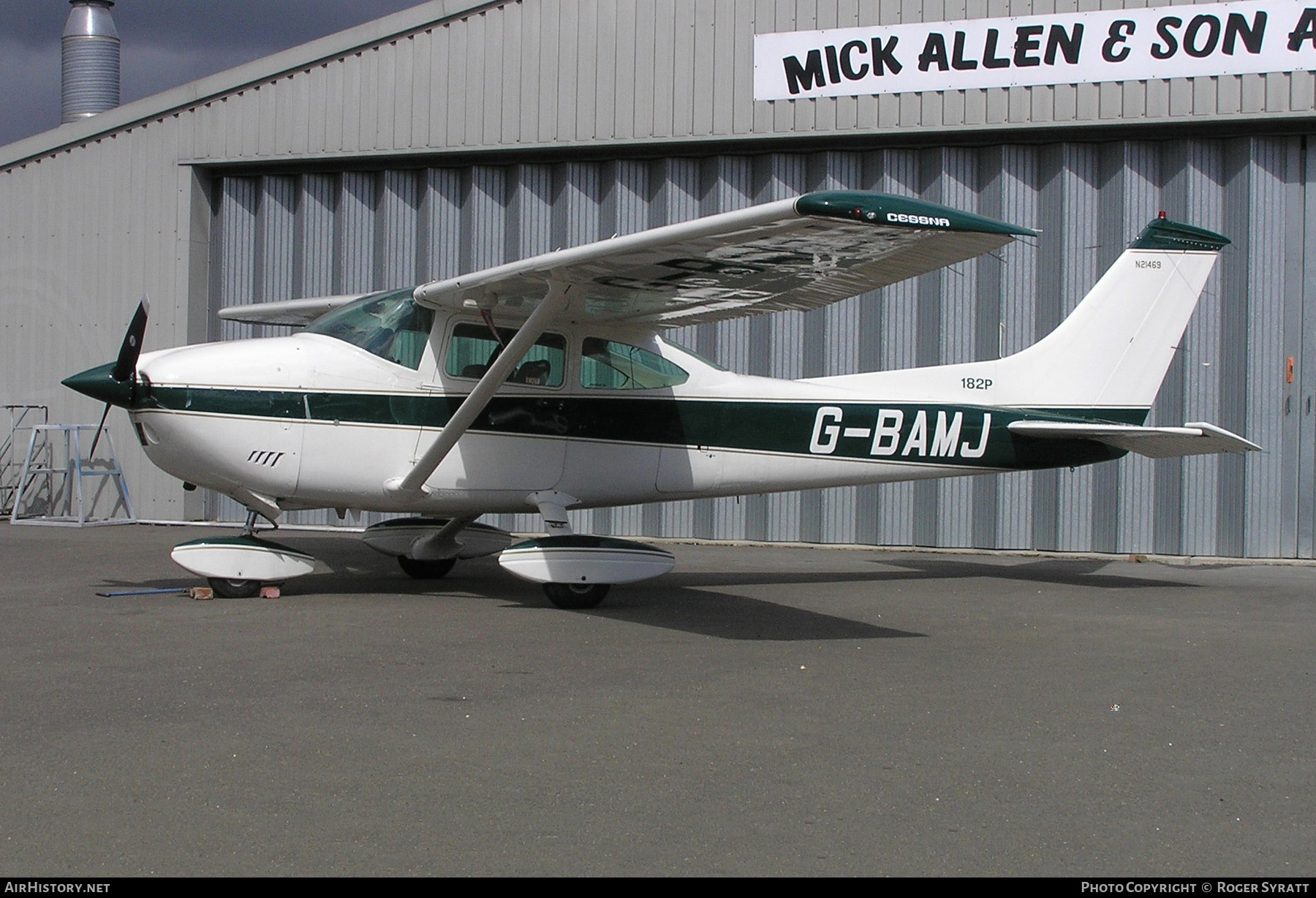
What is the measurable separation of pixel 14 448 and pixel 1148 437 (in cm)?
1438

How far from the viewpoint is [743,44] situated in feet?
44.9

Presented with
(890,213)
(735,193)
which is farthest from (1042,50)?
(890,213)

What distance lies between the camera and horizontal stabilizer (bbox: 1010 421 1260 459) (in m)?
8.62

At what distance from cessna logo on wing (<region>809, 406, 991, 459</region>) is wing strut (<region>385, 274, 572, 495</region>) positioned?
8.84 feet

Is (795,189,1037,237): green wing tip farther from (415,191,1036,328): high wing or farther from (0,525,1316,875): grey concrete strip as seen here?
(0,525,1316,875): grey concrete strip

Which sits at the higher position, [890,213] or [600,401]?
[890,213]

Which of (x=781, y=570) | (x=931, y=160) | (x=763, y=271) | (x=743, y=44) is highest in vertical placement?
(x=743, y=44)

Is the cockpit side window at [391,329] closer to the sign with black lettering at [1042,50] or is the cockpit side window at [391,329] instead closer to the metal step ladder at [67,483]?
the sign with black lettering at [1042,50]

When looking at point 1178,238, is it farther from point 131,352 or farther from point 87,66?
point 87,66

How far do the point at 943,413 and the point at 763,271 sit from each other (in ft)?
9.64

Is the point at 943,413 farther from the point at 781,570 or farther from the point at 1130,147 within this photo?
the point at 1130,147

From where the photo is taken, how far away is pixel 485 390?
26.2 feet

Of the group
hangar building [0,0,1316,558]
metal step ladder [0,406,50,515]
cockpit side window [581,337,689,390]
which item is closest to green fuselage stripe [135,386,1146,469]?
cockpit side window [581,337,689,390]
